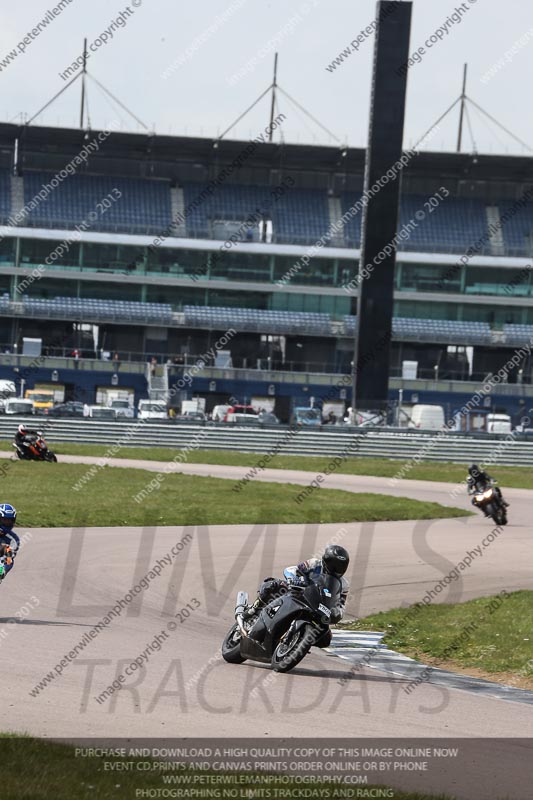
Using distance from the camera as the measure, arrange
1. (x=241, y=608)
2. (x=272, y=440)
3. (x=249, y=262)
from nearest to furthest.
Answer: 1. (x=241, y=608)
2. (x=272, y=440)
3. (x=249, y=262)

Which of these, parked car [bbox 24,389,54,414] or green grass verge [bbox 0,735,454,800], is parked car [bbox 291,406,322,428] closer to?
parked car [bbox 24,389,54,414]

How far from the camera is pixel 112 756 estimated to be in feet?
27.5

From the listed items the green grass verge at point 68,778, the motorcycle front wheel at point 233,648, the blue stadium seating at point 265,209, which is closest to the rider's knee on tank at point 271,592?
the motorcycle front wheel at point 233,648

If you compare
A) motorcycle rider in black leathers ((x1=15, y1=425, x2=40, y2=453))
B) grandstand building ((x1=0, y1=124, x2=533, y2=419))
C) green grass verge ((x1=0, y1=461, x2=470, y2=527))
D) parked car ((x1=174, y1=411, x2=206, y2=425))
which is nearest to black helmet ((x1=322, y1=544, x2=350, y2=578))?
green grass verge ((x1=0, y1=461, x2=470, y2=527))

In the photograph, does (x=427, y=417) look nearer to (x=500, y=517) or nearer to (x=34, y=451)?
(x=34, y=451)

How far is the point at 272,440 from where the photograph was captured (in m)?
52.5

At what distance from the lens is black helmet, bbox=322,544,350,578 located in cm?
1205

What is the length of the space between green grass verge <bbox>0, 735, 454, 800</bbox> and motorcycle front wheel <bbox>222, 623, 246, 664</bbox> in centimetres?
444

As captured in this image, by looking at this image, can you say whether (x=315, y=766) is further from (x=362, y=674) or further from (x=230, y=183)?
(x=230, y=183)

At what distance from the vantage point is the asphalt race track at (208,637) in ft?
32.4

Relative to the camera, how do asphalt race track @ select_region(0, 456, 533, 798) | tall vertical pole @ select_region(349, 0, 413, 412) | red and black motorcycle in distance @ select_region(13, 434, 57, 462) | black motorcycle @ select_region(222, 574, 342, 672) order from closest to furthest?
1. asphalt race track @ select_region(0, 456, 533, 798)
2. black motorcycle @ select_region(222, 574, 342, 672)
3. red and black motorcycle in distance @ select_region(13, 434, 57, 462)
4. tall vertical pole @ select_region(349, 0, 413, 412)

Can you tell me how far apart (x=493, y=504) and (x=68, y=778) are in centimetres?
2301

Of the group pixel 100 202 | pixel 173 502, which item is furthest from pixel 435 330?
pixel 173 502

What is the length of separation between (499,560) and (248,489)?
12068mm
